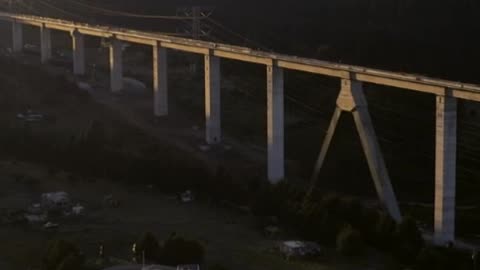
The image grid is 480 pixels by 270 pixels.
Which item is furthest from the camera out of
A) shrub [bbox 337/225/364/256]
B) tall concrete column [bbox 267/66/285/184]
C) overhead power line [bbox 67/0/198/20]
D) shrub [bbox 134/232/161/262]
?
overhead power line [bbox 67/0/198/20]

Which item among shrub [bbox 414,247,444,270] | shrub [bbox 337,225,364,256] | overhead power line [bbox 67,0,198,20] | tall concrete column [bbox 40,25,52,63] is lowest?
shrub [bbox 414,247,444,270]

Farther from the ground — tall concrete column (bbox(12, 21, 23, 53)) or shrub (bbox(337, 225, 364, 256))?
tall concrete column (bbox(12, 21, 23, 53))

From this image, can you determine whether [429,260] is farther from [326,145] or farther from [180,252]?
[326,145]

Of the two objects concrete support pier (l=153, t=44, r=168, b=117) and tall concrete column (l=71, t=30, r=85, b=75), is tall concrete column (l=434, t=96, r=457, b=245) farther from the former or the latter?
tall concrete column (l=71, t=30, r=85, b=75)

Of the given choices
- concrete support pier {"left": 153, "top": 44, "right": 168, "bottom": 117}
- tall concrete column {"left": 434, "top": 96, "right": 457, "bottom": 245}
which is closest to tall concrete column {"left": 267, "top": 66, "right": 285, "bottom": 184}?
tall concrete column {"left": 434, "top": 96, "right": 457, "bottom": 245}

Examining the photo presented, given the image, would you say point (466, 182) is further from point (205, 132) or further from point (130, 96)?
point (130, 96)

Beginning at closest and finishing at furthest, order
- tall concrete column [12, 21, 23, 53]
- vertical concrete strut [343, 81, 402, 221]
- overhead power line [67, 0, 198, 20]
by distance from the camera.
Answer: vertical concrete strut [343, 81, 402, 221]
tall concrete column [12, 21, 23, 53]
overhead power line [67, 0, 198, 20]

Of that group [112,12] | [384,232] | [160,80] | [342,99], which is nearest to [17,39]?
[112,12]
